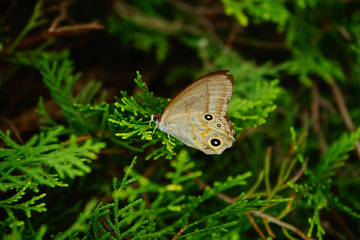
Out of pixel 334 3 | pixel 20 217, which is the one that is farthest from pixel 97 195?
pixel 334 3

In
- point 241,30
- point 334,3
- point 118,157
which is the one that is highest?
point 334,3

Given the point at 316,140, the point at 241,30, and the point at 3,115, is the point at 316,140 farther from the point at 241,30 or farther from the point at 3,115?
the point at 3,115

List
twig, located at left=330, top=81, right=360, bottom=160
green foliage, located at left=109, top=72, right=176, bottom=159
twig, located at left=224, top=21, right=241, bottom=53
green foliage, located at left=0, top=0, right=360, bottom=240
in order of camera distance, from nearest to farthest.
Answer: green foliage, located at left=109, top=72, right=176, bottom=159, green foliage, located at left=0, top=0, right=360, bottom=240, twig, located at left=330, top=81, right=360, bottom=160, twig, located at left=224, top=21, right=241, bottom=53

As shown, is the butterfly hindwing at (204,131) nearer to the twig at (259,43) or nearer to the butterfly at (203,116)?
the butterfly at (203,116)

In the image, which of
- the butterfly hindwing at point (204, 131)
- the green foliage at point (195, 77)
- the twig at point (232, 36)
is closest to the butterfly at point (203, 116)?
the butterfly hindwing at point (204, 131)

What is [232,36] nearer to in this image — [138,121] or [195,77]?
[195,77]

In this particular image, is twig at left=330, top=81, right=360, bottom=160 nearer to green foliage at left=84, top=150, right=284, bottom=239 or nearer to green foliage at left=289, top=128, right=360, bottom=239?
green foliage at left=289, top=128, right=360, bottom=239

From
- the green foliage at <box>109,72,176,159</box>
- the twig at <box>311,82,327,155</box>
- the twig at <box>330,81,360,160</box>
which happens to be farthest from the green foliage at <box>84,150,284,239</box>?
the twig at <box>330,81,360,160</box>

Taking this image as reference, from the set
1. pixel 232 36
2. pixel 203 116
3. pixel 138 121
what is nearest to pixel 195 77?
pixel 232 36
